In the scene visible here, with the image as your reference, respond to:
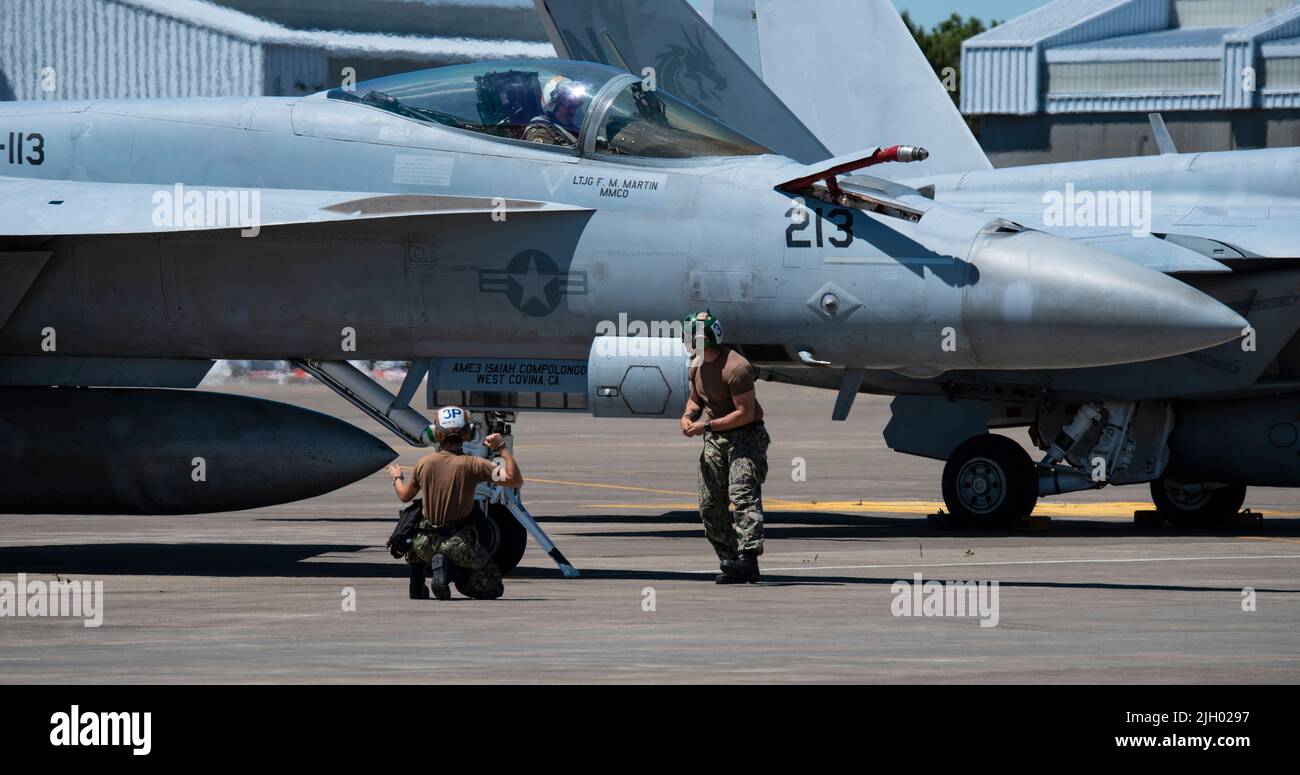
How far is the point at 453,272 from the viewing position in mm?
12375

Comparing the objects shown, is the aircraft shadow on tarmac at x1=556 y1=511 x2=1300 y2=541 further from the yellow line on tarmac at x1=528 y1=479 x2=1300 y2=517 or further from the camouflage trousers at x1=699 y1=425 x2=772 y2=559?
the camouflage trousers at x1=699 y1=425 x2=772 y2=559

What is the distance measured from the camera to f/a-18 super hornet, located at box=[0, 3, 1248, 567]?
1163cm

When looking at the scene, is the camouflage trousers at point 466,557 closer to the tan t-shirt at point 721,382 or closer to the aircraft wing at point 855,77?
the tan t-shirt at point 721,382

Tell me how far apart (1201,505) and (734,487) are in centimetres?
787

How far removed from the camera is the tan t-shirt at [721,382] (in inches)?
464

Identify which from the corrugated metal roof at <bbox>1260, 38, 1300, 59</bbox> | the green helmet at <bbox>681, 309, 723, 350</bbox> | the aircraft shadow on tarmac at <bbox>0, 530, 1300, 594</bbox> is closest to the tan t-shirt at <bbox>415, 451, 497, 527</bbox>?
the aircraft shadow on tarmac at <bbox>0, 530, 1300, 594</bbox>

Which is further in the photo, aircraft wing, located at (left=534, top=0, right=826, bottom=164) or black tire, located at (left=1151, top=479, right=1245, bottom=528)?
aircraft wing, located at (left=534, top=0, right=826, bottom=164)

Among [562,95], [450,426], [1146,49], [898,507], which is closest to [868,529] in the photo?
[898,507]

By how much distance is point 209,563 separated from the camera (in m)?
13.9

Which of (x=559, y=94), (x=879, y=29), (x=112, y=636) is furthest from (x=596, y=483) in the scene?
(x=112, y=636)

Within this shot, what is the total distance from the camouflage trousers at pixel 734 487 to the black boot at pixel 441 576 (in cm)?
164

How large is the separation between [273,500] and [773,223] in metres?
4.03

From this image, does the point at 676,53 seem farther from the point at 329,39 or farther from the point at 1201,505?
the point at 329,39
